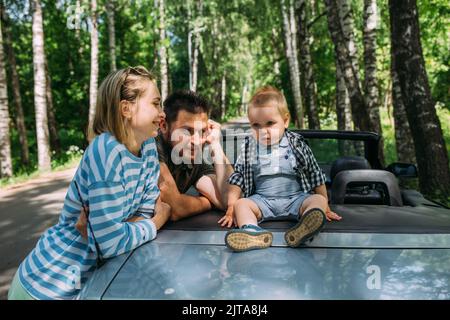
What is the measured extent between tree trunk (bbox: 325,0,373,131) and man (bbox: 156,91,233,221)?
6747 mm

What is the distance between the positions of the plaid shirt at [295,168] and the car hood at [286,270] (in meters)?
0.92

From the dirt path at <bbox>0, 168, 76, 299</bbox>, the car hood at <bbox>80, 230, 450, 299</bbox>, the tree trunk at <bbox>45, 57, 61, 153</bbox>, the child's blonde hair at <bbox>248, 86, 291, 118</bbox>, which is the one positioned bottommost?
the dirt path at <bbox>0, 168, 76, 299</bbox>

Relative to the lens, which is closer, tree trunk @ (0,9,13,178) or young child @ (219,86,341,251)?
young child @ (219,86,341,251)

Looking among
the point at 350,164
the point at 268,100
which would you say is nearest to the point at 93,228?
the point at 268,100

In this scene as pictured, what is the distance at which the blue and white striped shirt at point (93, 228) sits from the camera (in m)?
1.82

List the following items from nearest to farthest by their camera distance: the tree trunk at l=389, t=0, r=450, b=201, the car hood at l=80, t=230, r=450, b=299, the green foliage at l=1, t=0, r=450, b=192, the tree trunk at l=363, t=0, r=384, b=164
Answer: the car hood at l=80, t=230, r=450, b=299 < the tree trunk at l=389, t=0, r=450, b=201 < the tree trunk at l=363, t=0, r=384, b=164 < the green foliage at l=1, t=0, r=450, b=192

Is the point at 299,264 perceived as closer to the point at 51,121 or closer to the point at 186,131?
the point at 186,131

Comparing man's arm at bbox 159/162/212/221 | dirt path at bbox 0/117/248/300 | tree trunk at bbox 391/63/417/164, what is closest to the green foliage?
dirt path at bbox 0/117/248/300

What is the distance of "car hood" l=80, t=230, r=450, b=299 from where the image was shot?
1.50 meters

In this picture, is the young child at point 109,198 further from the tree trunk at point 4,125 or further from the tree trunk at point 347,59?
the tree trunk at point 4,125

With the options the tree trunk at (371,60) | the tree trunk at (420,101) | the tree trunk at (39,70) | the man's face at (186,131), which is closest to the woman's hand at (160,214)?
the man's face at (186,131)

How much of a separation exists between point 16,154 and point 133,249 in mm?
29966

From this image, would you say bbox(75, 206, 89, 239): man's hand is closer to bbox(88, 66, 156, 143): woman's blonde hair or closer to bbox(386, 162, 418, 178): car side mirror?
bbox(88, 66, 156, 143): woman's blonde hair

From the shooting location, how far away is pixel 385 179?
266 centimetres
